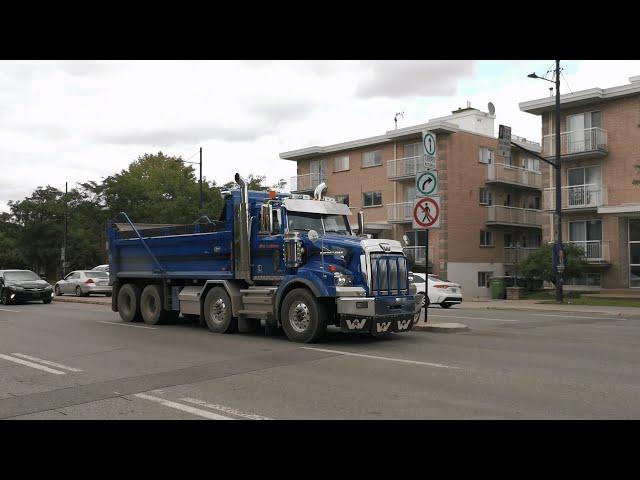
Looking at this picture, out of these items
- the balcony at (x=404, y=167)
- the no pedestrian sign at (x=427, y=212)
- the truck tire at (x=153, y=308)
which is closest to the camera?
the no pedestrian sign at (x=427, y=212)

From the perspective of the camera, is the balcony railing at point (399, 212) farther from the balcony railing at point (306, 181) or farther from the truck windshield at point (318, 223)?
the truck windshield at point (318, 223)

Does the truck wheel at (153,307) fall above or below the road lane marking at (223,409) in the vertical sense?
above

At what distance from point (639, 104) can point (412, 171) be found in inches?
506

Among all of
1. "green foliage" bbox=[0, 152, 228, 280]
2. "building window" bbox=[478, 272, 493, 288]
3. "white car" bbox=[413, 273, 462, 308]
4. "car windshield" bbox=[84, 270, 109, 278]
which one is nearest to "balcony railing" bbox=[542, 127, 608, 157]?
"building window" bbox=[478, 272, 493, 288]

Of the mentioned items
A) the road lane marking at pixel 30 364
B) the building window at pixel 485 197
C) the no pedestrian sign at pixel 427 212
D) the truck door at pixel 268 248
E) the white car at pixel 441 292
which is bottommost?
the road lane marking at pixel 30 364

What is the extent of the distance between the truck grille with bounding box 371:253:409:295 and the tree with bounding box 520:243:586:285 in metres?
20.1

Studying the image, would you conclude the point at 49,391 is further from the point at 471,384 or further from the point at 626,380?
the point at 626,380

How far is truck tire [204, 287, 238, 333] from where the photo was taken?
1361 centimetres

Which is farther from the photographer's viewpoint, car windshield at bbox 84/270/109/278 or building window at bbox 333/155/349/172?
building window at bbox 333/155/349/172

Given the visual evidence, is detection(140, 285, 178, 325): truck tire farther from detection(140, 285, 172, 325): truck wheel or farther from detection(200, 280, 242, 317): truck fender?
detection(200, 280, 242, 317): truck fender

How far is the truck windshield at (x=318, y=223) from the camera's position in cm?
1303

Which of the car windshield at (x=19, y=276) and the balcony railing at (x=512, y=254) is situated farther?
the balcony railing at (x=512, y=254)

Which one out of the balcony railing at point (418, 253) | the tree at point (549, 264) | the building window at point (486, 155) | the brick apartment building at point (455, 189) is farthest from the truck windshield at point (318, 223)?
the building window at point (486, 155)
